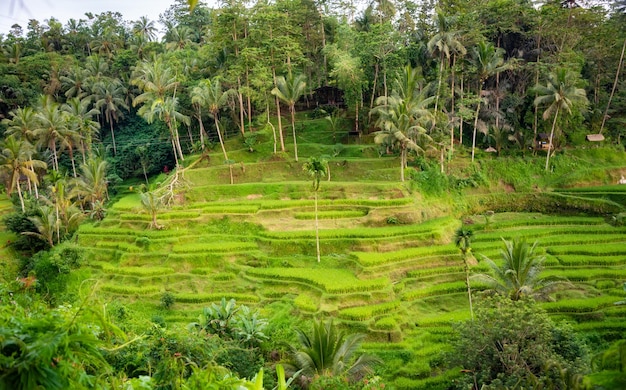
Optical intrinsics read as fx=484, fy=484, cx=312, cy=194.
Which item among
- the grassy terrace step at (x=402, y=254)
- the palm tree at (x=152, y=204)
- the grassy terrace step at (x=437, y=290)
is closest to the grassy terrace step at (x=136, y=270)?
the palm tree at (x=152, y=204)

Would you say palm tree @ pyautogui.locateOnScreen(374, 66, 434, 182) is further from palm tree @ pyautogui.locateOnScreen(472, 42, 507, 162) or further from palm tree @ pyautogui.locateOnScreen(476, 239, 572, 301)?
palm tree @ pyautogui.locateOnScreen(476, 239, 572, 301)

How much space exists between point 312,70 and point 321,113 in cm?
586

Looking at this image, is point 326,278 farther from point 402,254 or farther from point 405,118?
point 405,118

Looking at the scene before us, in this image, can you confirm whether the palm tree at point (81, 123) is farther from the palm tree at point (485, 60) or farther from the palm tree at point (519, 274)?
the palm tree at point (519, 274)

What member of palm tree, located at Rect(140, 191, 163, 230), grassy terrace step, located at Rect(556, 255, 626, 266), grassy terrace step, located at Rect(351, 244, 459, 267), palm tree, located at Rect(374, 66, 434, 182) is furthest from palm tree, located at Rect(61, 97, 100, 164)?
grassy terrace step, located at Rect(556, 255, 626, 266)

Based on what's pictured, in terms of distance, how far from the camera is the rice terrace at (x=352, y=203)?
14.4 metres

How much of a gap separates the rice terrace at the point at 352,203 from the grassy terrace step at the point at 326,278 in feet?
0.42

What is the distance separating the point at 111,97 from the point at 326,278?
3083 centimetres

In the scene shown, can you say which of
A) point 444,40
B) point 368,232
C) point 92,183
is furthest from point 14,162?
point 444,40

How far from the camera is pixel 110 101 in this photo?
42031 millimetres

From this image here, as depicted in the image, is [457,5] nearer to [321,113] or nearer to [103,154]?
[321,113]

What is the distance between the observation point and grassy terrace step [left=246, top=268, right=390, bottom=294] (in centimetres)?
1936

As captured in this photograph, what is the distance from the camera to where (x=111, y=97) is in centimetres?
4219

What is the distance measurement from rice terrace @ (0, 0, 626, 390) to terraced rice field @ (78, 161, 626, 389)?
106 mm
